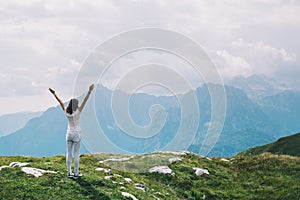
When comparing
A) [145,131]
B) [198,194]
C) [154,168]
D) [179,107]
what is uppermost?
[179,107]

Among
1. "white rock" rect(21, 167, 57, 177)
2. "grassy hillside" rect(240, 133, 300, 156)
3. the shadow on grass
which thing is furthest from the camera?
"grassy hillside" rect(240, 133, 300, 156)

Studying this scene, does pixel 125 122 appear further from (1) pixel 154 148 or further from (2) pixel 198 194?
(1) pixel 154 148

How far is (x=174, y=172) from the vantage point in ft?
103

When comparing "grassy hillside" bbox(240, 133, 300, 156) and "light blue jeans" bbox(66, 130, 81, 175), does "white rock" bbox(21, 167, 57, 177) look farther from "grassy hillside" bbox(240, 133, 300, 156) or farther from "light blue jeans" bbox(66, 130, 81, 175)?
"grassy hillside" bbox(240, 133, 300, 156)

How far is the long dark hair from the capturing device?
22359mm

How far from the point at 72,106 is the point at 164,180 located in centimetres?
1139

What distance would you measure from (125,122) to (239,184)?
11300mm

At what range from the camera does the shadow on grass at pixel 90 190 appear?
2198cm

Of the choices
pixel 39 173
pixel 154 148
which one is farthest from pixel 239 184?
pixel 39 173

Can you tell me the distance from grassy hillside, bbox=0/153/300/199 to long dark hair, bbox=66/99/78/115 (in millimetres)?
4539

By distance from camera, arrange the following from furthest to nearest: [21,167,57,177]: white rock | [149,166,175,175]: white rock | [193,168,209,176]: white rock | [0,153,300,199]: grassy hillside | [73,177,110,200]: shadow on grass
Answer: [193,168,209,176]: white rock
[149,166,175,175]: white rock
[21,167,57,177]: white rock
[0,153,300,199]: grassy hillside
[73,177,110,200]: shadow on grass

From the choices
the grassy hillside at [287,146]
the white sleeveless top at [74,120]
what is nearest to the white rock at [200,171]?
the white sleeveless top at [74,120]

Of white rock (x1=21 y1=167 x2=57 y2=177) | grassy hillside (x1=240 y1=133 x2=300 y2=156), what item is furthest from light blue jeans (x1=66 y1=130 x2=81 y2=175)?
grassy hillside (x1=240 y1=133 x2=300 y2=156)

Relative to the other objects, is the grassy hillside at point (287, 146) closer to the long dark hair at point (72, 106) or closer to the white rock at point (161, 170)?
the white rock at point (161, 170)
